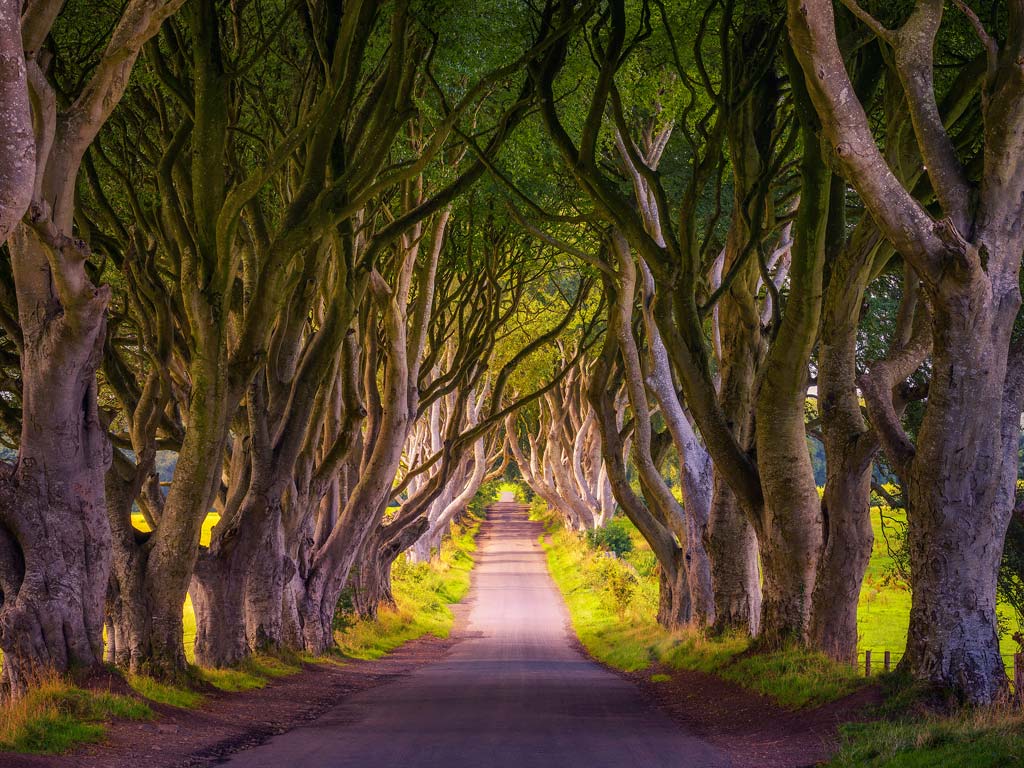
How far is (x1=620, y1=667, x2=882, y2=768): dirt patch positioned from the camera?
31.1ft

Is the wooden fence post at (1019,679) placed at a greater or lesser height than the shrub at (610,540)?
lesser

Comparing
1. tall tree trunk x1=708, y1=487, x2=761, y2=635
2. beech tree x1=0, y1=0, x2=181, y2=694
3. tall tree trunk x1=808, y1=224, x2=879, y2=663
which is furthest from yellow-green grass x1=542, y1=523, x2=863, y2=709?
beech tree x1=0, y1=0, x2=181, y2=694

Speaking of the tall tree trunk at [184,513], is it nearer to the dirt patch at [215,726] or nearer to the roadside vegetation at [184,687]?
the roadside vegetation at [184,687]

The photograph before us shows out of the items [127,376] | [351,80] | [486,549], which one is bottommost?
[486,549]

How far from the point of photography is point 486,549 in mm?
65688

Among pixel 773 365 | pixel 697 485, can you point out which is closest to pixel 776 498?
pixel 773 365

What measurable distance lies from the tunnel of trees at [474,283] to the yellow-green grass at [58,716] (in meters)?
0.62

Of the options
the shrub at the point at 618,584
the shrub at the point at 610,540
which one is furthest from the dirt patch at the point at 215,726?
the shrub at the point at 610,540

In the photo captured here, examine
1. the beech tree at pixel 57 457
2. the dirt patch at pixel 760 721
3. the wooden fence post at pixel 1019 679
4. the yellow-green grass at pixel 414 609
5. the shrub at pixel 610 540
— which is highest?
the beech tree at pixel 57 457

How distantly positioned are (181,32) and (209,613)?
7923 millimetres

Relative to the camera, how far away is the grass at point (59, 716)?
8.98 metres

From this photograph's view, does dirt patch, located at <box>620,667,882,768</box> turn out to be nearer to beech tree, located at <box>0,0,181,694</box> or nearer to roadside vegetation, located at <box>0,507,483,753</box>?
roadside vegetation, located at <box>0,507,483,753</box>

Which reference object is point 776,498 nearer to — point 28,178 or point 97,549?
point 97,549

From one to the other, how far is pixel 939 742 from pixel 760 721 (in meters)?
3.58
